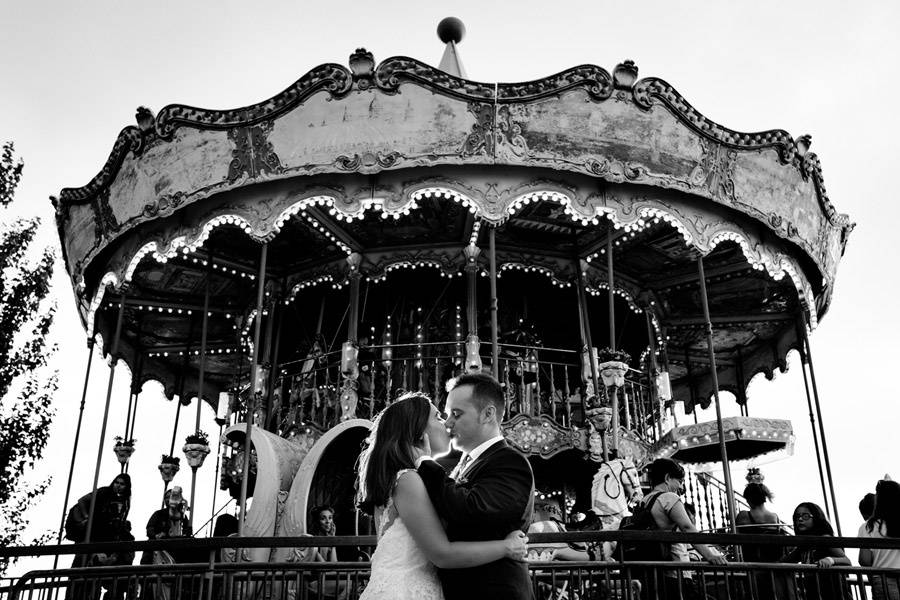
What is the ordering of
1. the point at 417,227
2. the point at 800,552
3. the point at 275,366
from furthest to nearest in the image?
the point at 275,366 < the point at 417,227 < the point at 800,552

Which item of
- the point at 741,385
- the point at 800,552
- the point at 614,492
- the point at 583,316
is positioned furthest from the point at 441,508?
the point at 741,385

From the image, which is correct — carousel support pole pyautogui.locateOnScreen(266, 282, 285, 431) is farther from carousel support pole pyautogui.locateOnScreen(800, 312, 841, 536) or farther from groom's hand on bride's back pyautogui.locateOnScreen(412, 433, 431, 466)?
groom's hand on bride's back pyautogui.locateOnScreen(412, 433, 431, 466)

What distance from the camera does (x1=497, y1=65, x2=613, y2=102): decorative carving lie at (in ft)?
40.6

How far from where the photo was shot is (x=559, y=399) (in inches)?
620

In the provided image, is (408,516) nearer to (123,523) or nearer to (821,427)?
(123,523)

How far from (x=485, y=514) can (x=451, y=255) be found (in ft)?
40.2

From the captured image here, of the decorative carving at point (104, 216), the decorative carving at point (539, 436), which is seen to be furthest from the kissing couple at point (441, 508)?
the decorative carving at point (104, 216)

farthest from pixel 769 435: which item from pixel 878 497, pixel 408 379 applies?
pixel 878 497

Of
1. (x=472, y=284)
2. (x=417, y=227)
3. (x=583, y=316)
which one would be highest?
(x=417, y=227)

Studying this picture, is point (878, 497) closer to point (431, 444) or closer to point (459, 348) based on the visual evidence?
point (431, 444)

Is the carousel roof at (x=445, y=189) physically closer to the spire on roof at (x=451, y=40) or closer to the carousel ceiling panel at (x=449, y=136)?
the carousel ceiling panel at (x=449, y=136)

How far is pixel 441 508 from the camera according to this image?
2992mm

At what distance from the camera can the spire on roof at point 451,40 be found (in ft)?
61.6

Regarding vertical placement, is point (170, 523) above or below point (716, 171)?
below
